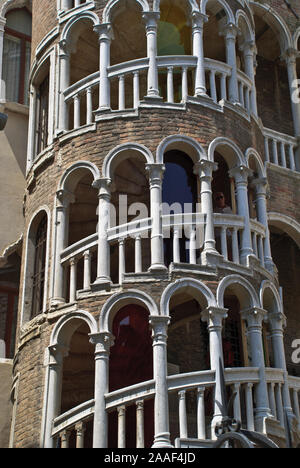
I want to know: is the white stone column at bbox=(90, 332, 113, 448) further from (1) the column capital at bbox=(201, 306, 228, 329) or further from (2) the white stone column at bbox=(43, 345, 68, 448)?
(1) the column capital at bbox=(201, 306, 228, 329)

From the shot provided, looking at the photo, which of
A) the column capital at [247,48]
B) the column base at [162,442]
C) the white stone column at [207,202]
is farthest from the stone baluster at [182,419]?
the column capital at [247,48]

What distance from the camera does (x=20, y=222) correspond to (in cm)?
1728

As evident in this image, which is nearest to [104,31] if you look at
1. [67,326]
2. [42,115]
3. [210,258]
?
[42,115]

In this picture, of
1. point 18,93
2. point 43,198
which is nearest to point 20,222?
point 43,198

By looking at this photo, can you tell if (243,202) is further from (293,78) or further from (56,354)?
(293,78)

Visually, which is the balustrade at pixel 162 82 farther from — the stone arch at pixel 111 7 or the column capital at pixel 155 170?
the column capital at pixel 155 170

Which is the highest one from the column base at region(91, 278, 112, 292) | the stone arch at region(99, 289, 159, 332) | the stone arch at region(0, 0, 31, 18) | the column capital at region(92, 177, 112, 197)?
the stone arch at region(0, 0, 31, 18)

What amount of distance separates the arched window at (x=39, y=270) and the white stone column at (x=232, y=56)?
4.50 metres

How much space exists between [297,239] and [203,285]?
4977 mm

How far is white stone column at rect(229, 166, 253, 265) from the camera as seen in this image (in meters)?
14.8

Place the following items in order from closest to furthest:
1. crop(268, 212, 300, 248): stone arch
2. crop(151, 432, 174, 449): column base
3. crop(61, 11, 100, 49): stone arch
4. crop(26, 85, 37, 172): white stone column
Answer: crop(151, 432, 174, 449): column base
crop(61, 11, 100, 49): stone arch
crop(26, 85, 37, 172): white stone column
crop(268, 212, 300, 248): stone arch

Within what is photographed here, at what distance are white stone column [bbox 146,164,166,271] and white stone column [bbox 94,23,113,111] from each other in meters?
1.78

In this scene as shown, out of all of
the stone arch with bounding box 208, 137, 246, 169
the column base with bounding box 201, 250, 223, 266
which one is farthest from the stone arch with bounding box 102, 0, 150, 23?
the column base with bounding box 201, 250, 223, 266

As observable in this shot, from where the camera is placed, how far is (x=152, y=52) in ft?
51.4
